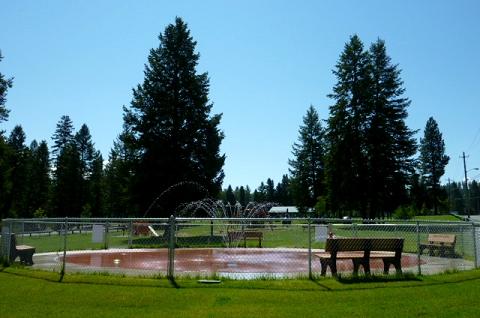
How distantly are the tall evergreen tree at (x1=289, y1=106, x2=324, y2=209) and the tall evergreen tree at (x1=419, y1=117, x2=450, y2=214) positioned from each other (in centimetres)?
2915

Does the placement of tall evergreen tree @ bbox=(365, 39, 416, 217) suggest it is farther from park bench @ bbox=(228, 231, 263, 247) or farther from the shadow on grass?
the shadow on grass

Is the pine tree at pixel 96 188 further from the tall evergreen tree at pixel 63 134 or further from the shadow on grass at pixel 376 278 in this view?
the shadow on grass at pixel 376 278

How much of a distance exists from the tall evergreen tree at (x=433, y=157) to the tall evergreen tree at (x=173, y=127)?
194ft

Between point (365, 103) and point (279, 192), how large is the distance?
10436 cm

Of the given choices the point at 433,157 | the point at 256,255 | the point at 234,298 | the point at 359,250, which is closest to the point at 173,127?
the point at 256,255

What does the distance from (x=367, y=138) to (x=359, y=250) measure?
3705 cm

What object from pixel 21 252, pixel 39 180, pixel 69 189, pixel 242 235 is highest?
pixel 39 180

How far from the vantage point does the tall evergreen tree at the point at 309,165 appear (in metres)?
72.6

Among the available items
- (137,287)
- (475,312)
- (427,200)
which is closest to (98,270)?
(137,287)

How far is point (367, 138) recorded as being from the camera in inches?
1903

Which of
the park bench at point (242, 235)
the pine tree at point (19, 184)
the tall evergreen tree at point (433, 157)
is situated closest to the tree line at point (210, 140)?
the park bench at point (242, 235)

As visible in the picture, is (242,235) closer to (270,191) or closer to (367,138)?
(367,138)

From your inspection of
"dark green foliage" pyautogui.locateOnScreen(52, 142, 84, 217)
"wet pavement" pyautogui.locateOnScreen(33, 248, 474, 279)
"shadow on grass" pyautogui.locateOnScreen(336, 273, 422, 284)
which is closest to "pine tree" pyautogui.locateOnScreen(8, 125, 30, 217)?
"dark green foliage" pyautogui.locateOnScreen(52, 142, 84, 217)

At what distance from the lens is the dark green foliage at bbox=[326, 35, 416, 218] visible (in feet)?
154
